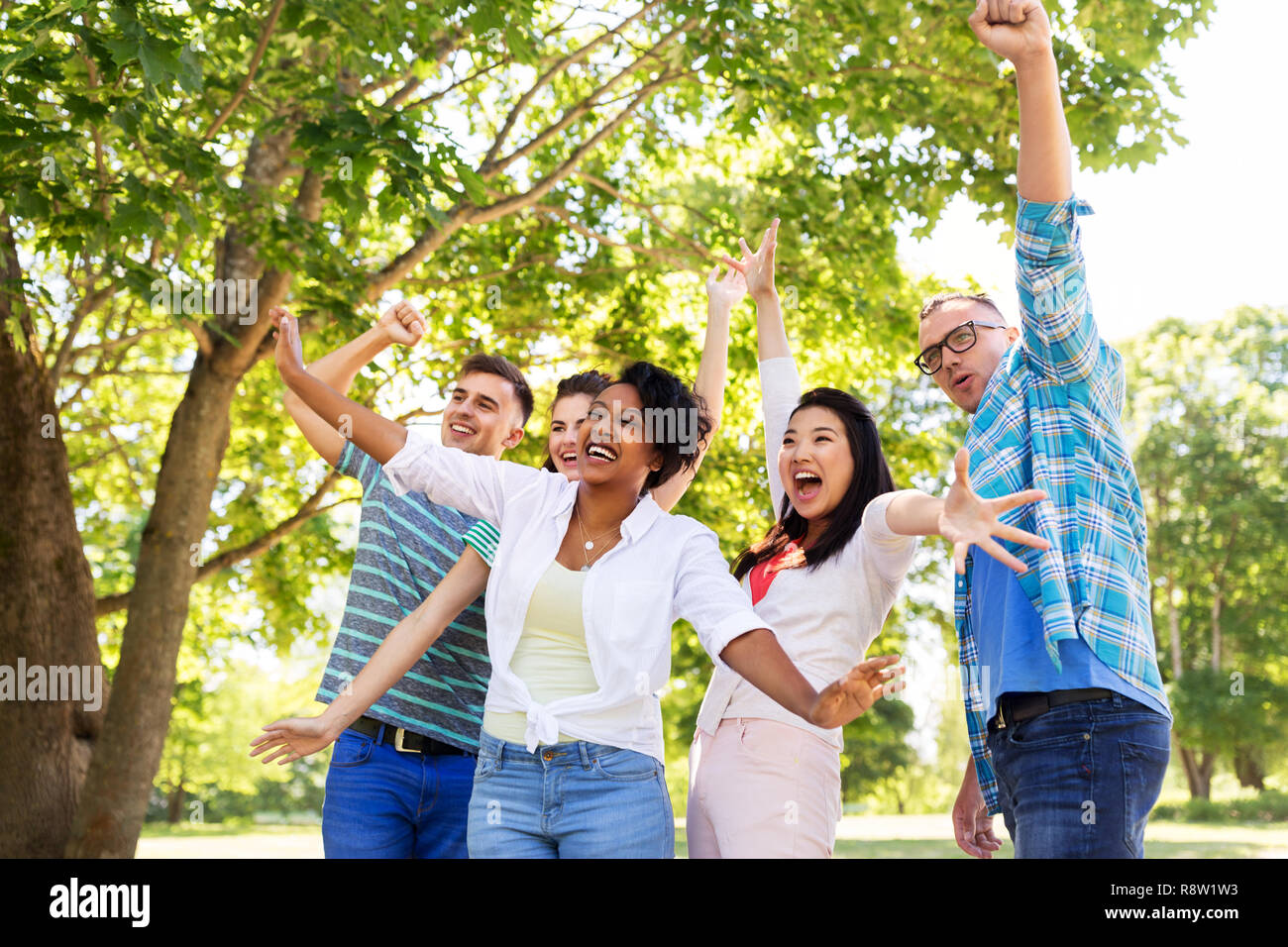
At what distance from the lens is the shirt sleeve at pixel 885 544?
2.80 meters

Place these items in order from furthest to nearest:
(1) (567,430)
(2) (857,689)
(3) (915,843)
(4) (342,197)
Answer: (3) (915,843) → (4) (342,197) → (1) (567,430) → (2) (857,689)

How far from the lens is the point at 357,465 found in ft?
13.2

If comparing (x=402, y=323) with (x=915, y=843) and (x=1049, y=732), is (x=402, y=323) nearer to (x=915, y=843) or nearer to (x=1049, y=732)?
(x=1049, y=732)

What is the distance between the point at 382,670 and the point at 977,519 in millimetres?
1662

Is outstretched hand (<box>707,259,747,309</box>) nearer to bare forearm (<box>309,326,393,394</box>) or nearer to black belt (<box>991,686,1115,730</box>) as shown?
bare forearm (<box>309,326,393,394</box>)

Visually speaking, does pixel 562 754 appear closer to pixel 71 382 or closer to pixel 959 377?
pixel 959 377

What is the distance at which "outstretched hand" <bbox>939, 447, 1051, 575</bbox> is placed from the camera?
244cm

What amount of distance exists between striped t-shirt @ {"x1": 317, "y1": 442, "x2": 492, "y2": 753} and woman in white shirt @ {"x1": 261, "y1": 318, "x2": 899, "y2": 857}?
2.32ft

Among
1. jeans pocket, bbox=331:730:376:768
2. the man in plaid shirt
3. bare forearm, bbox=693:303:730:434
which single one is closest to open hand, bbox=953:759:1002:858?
the man in plaid shirt

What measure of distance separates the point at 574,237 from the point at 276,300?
12.0 ft

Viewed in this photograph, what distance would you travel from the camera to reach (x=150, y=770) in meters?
7.64

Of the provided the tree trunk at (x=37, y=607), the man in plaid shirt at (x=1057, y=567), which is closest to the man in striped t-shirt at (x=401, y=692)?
the man in plaid shirt at (x=1057, y=567)

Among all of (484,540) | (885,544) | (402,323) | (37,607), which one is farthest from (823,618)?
(37,607)

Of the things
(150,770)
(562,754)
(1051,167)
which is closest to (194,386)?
(150,770)
